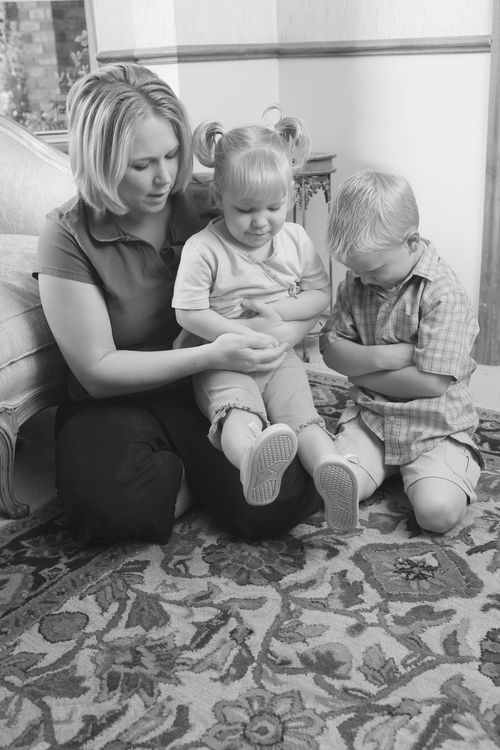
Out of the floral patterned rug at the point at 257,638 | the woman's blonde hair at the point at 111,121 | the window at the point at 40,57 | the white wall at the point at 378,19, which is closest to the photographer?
the floral patterned rug at the point at 257,638

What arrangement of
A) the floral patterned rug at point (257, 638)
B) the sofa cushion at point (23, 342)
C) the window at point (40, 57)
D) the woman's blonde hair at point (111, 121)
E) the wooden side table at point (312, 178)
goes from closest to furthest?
the floral patterned rug at point (257, 638)
the woman's blonde hair at point (111, 121)
the sofa cushion at point (23, 342)
the wooden side table at point (312, 178)
the window at point (40, 57)

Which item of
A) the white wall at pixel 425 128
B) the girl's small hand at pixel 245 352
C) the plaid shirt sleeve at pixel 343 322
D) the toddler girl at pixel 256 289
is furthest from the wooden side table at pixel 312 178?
the girl's small hand at pixel 245 352

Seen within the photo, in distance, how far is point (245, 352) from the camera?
1.72 metres

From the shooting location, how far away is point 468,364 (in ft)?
6.17

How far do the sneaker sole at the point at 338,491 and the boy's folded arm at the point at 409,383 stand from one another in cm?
33

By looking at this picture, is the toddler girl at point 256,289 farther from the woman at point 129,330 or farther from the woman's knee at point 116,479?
the woman's knee at point 116,479

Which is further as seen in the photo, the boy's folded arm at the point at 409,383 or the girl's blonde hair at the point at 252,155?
the boy's folded arm at the point at 409,383

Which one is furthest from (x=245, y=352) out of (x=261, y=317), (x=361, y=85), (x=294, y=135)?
(x=361, y=85)

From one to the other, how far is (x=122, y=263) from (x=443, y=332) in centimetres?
69

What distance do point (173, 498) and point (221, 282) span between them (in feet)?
1.53

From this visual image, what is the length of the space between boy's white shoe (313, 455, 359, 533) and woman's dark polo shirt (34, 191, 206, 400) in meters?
0.53

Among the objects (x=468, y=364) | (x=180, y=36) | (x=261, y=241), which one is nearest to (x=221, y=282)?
(x=261, y=241)

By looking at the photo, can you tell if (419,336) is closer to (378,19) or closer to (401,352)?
(401,352)

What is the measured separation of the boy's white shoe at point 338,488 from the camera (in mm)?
1575
